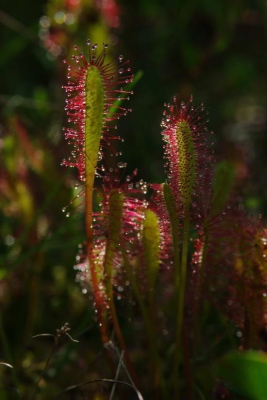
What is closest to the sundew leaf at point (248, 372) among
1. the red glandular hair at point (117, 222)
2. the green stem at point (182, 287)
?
the green stem at point (182, 287)

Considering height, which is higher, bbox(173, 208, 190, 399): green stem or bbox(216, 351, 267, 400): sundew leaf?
bbox(173, 208, 190, 399): green stem

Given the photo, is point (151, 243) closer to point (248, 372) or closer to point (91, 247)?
point (91, 247)

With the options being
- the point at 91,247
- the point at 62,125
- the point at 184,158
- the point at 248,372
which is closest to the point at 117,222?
the point at 91,247

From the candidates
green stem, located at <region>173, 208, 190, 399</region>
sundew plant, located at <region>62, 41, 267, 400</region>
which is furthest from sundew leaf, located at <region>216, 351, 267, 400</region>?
green stem, located at <region>173, 208, 190, 399</region>

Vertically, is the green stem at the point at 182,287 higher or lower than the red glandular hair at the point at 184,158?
lower

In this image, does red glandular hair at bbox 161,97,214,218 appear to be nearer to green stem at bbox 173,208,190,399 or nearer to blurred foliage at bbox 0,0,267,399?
green stem at bbox 173,208,190,399

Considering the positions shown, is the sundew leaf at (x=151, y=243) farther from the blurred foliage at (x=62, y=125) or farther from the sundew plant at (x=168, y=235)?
the blurred foliage at (x=62, y=125)
